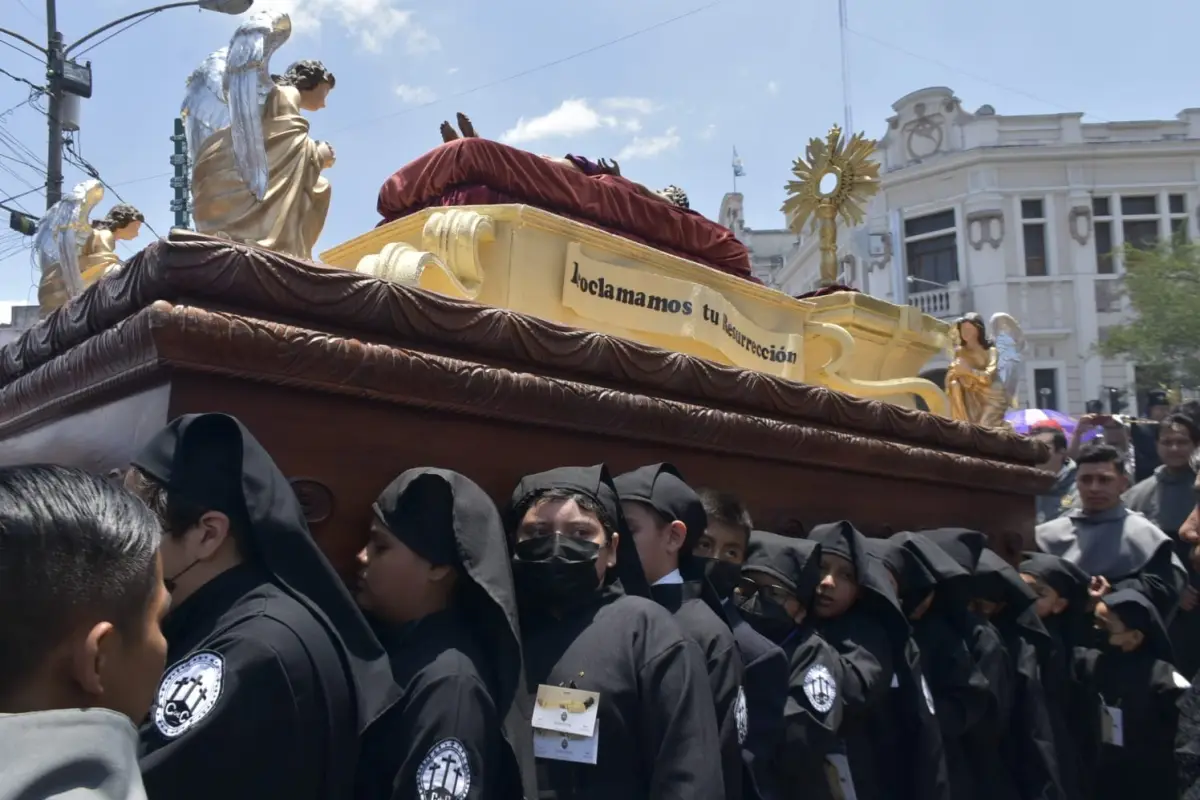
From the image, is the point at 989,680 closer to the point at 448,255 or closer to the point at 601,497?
the point at 601,497

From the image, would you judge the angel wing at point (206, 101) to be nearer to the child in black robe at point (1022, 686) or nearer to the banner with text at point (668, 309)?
the banner with text at point (668, 309)

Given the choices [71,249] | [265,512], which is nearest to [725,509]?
[265,512]

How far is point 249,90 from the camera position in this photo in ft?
11.0

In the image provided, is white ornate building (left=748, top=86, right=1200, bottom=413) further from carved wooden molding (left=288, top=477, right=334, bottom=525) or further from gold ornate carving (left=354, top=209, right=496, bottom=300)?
carved wooden molding (left=288, top=477, right=334, bottom=525)

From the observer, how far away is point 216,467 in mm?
2188

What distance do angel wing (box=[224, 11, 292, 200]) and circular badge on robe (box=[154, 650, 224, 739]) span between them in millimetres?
1803

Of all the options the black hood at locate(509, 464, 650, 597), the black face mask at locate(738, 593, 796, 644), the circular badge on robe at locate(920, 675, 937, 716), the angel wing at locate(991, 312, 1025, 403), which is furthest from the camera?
the angel wing at locate(991, 312, 1025, 403)

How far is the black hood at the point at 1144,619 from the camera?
5020 mm

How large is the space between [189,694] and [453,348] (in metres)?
1.28

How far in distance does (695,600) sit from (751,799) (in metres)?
0.56

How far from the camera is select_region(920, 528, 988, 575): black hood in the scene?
14.4ft

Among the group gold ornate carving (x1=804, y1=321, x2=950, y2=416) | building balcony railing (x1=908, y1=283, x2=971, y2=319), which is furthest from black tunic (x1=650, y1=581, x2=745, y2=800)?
building balcony railing (x1=908, y1=283, x2=971, y2=319)

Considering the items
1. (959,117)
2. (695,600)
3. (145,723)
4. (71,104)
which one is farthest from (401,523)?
(959,117)

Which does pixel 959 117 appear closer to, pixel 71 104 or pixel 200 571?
pixel 71 104
